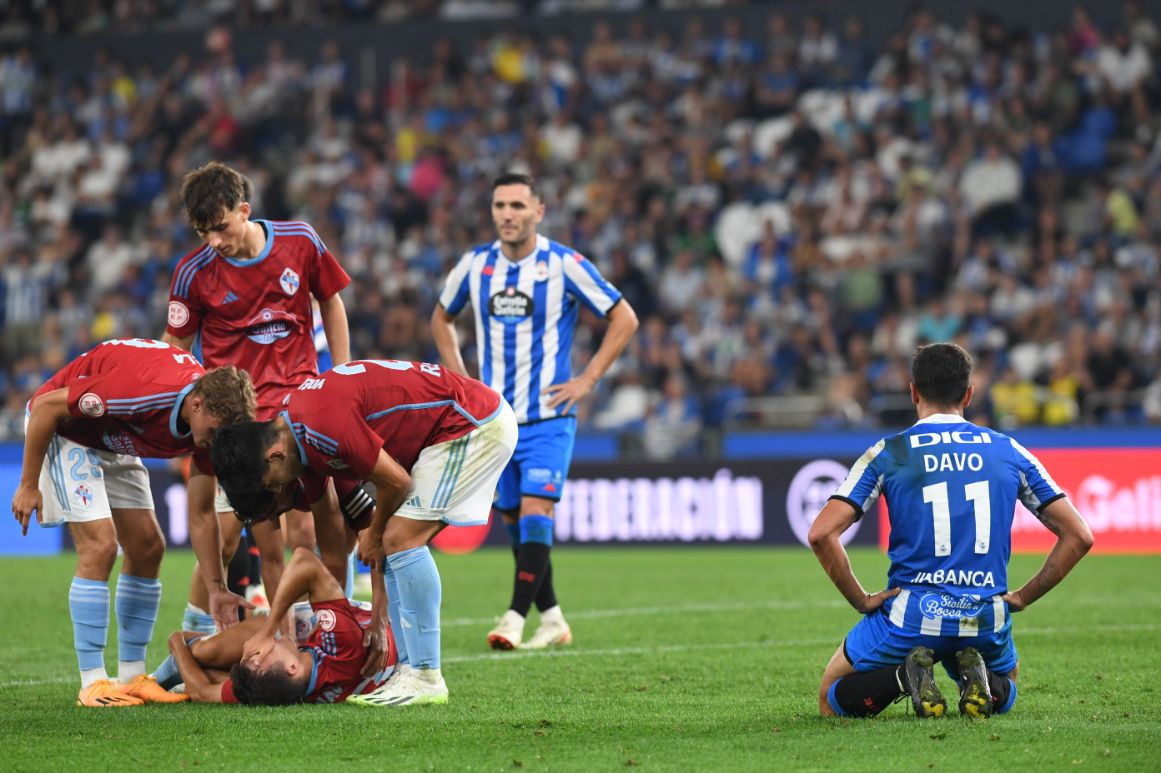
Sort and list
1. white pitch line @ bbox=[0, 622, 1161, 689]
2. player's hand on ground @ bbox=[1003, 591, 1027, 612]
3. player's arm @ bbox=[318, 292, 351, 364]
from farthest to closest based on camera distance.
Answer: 1. white pitch line @ bbox=[0, 622, 1161, 689]
2. player's arm @ bbox=[318, 292, 351, 364]
3. player's hand on ground @ bbox=[1003, 591, 1027, 612]

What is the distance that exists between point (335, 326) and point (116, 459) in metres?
1.38

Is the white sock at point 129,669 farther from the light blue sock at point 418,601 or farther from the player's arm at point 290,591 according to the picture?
the light blue sock at point 418,601

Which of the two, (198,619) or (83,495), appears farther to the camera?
(198,619)

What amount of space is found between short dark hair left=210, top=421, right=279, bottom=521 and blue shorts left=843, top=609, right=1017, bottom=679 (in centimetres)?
226

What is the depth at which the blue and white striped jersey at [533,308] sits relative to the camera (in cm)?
888

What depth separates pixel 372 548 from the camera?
6.39m

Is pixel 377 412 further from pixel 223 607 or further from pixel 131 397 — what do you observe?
pixel 223 607

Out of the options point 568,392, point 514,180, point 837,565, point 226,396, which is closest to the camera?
point 837,565

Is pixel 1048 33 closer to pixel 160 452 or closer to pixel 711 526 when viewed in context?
pixel 711 526

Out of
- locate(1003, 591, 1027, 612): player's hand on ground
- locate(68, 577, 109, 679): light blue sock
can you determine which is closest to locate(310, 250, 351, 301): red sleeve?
locate(68, 577, 109, 679): light blue sock

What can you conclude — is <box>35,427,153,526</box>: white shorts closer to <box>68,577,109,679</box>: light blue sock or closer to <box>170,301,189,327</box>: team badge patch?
<box>68,577,109,679</box>: light blue sock

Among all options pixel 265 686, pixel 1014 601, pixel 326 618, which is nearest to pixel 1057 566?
pixel 1014 601

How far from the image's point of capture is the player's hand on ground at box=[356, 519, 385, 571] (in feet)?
20.9

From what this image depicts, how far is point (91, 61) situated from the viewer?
2614cm
